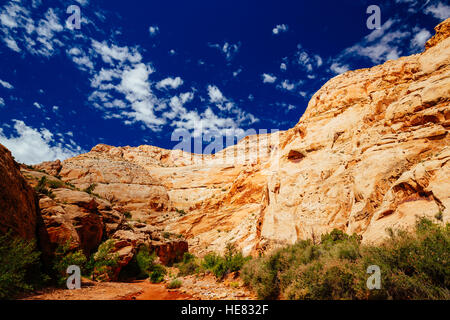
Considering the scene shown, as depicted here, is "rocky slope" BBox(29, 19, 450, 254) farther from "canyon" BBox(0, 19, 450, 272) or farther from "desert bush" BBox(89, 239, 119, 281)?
"desert bush" BBox(89, 239, 119, 281)

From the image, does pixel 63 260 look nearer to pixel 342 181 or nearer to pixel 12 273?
pixel 12 273

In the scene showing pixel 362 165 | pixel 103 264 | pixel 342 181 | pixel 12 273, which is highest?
pixel 362 165

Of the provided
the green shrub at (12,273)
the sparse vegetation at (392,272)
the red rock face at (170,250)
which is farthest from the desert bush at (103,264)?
the sparse vegetation at (392,272)

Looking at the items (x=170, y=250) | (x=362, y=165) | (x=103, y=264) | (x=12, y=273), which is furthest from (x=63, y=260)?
(x=362, y=165)

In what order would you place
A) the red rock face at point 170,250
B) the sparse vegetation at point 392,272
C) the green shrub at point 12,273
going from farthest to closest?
the red rock face at point 170,250 < the green shrub at point 12,273 < the sparse vegetation at point 392,272

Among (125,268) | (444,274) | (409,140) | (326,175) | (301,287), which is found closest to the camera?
(444,274)

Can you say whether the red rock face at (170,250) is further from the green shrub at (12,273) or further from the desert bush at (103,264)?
the green shrub at (12,273)

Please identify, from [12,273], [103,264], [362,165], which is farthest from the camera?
[103,264]

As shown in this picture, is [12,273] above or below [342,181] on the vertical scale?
below

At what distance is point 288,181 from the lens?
49.4 ft

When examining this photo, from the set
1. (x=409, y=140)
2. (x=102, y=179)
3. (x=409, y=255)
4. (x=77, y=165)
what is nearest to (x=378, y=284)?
(x=409, y=255)
